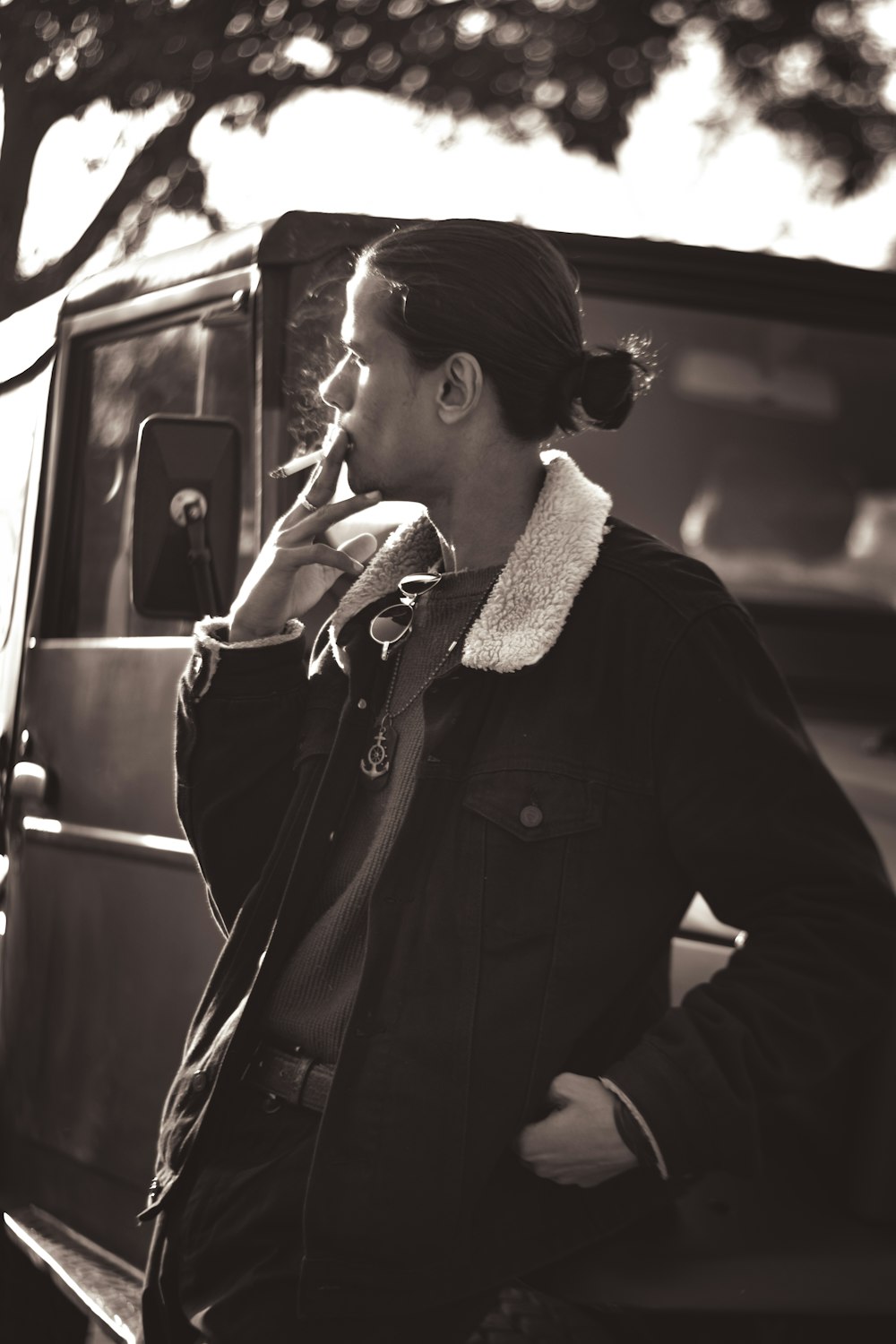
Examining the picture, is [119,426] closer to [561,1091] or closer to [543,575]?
[543,575]

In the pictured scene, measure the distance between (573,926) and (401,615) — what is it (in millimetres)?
503

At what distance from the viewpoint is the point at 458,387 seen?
6.73 feet

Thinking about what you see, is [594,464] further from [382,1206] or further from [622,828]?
[382,1206]

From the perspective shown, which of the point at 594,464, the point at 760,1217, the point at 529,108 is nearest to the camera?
the point at 760,1217

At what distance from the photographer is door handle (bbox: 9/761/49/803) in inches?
148

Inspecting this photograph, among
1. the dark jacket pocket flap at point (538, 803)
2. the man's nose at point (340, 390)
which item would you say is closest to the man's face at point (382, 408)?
the man's nose at point (340, 390)

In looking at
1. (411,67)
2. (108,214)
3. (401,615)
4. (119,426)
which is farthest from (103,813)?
(411,67)

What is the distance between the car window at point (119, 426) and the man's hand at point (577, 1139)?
1.55 metres

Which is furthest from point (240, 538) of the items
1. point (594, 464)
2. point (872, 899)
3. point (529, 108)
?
point (529, 108)

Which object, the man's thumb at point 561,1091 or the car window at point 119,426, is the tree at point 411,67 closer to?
the car window at point 119,426

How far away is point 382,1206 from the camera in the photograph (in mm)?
1843

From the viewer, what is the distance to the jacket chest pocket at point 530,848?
6.08ft

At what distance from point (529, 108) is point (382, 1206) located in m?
13.7

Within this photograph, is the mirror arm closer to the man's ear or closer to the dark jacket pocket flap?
the man's ear
